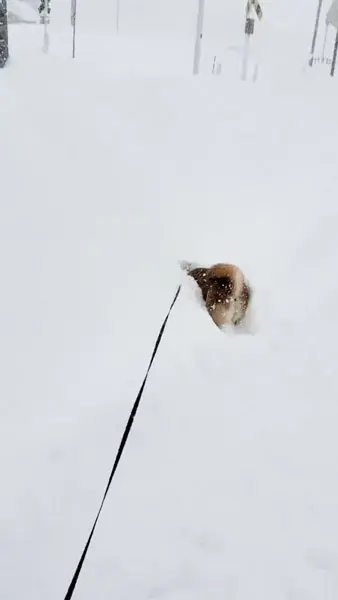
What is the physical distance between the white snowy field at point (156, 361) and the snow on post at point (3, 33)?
228mm

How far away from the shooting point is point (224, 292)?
5.95 metres

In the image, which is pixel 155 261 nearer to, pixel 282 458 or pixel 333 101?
pixel 282 458

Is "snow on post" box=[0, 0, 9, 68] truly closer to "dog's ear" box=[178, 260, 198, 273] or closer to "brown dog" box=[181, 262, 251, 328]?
"dog's ear" box=[178, 260, 198, 273]

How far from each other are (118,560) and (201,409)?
148 cm

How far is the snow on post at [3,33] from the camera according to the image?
8.98 metres

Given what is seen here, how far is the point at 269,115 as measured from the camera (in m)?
12.1

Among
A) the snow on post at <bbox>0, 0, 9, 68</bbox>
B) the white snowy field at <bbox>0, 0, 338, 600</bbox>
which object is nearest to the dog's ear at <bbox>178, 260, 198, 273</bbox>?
the white snowy field at <bbox>0, 0, 338, 600</bbox>

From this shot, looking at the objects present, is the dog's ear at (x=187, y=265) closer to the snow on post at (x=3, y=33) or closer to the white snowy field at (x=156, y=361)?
the white snowy field at (x=156, y=361)

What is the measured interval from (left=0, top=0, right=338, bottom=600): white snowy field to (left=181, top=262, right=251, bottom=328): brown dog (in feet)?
0.51

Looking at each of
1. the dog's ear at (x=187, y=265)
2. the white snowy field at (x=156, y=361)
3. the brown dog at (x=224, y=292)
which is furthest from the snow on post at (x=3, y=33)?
the brown dog at (x=224, y=292)

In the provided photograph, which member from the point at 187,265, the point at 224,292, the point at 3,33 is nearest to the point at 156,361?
the point at 224,292

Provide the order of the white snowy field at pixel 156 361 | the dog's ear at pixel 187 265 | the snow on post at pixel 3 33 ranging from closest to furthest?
the white snowy field at pixel 156 361, the dog's ear at pixel 187 265, the snow on post at pixel 3 33

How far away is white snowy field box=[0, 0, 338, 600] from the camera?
10.7 ft

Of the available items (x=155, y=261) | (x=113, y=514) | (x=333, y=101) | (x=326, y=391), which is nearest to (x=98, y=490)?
(x=113, y=514)
